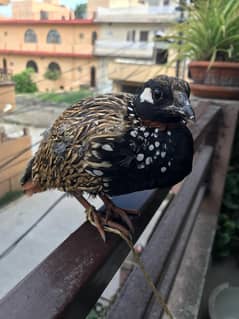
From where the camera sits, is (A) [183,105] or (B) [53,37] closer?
Result: (A) [183,105]

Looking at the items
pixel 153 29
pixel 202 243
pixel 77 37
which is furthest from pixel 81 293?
pixel 77 37

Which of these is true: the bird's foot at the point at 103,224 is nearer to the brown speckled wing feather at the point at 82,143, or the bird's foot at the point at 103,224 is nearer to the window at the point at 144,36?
the brown speckled wing feather at the point at 82,143

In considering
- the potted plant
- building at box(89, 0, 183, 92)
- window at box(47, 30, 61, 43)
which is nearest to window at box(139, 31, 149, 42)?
building at box(89, 0, 183, 92)

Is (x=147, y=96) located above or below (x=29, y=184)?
above

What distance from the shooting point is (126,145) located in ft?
1.08

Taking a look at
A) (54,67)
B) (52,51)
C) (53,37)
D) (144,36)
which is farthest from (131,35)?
(54,67)

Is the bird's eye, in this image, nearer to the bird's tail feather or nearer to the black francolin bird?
the black francolin bird

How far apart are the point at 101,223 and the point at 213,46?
0.74 m

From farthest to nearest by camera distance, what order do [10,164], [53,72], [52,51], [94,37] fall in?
[53,72]
[52,51]
[94,37]
[10,164]

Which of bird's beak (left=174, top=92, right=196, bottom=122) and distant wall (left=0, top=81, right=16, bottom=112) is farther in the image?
distant wall (left=0, top=81, right=16, bottom=112)

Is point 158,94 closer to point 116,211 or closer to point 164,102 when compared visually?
point 164,102

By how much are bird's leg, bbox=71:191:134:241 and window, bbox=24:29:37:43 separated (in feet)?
28.6

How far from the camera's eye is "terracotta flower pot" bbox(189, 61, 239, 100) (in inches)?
35.6

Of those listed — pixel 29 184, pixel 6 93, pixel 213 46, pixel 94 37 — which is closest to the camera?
pixel 29 184
